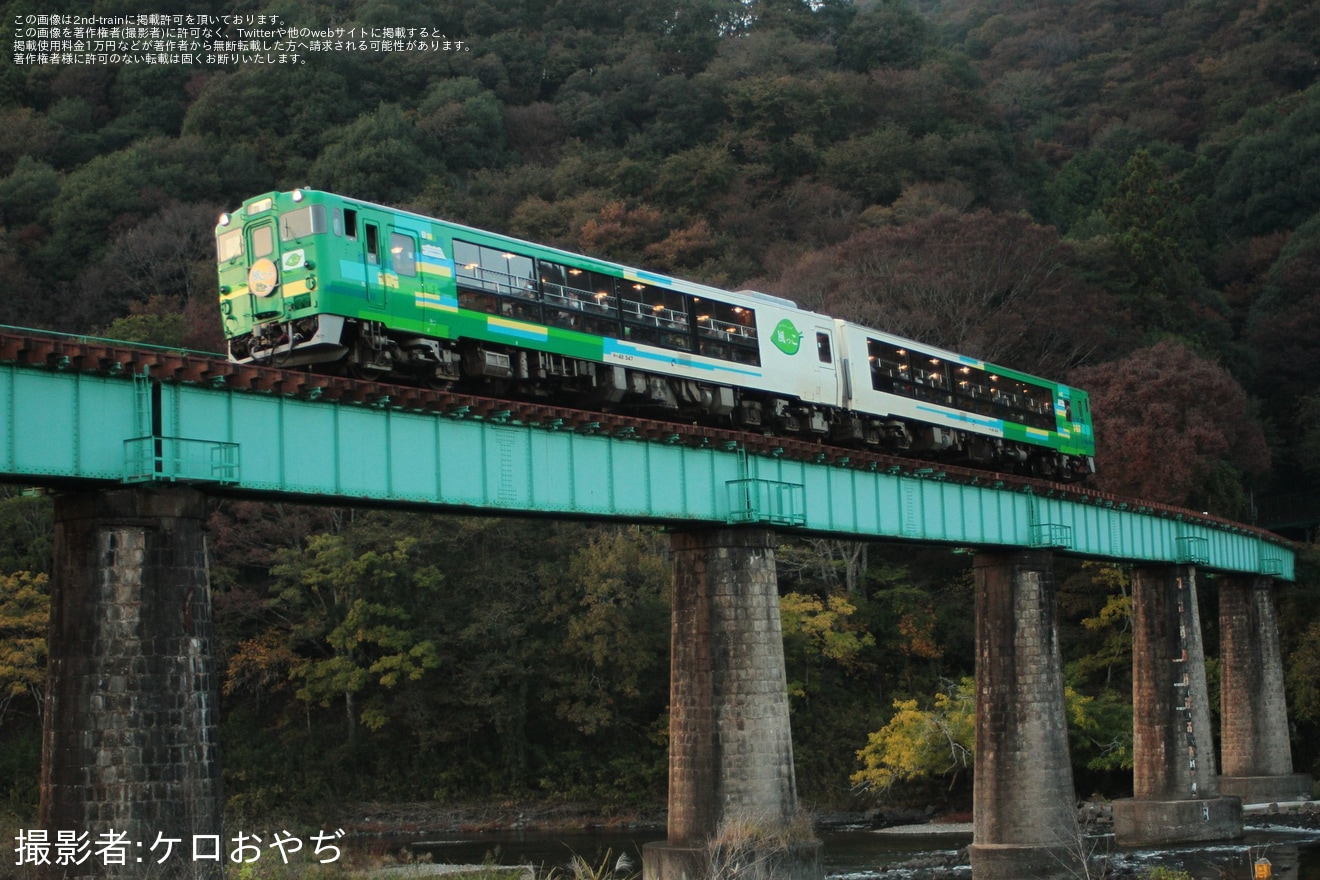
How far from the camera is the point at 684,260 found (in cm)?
8012

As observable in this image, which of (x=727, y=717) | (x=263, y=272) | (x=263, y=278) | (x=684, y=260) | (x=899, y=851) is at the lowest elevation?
(x=899, y=851)

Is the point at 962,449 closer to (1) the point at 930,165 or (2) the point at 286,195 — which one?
(2) the point at 286,195

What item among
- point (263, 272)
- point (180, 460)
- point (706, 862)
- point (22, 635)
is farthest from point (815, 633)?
point (180, 460)

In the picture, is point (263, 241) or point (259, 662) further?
point (259, 662)

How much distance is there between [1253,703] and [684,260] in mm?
37850

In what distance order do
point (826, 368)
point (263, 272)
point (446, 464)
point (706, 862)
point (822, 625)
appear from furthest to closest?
1. point (822, 625)
2. point (826, 368)
3. point (263, 272)
4. point (706, 862)
5. point (446, 464)

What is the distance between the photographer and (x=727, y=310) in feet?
117

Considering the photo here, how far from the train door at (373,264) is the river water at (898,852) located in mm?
13445

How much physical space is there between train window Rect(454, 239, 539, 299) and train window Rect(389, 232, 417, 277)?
108cm

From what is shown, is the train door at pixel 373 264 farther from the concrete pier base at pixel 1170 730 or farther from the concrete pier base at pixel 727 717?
the concrete pier base at pixel 1170 730

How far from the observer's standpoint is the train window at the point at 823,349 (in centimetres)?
3838

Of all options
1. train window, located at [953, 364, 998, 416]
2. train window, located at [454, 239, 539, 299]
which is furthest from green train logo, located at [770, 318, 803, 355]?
train window, located at [454, 239, 539, 299]

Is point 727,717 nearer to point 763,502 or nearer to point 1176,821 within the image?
point 763,502

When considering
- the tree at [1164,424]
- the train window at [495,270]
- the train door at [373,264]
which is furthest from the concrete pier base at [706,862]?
the tree at [1164,424]
